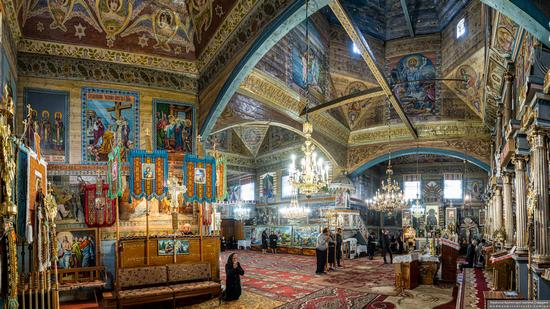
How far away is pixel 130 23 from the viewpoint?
906 centimetres

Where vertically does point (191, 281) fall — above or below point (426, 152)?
below

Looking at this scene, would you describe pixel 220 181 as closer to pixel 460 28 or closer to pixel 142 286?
pixel 142 286

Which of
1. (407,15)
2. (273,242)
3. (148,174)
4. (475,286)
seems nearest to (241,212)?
(273,242)

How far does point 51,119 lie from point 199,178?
343 centimetres

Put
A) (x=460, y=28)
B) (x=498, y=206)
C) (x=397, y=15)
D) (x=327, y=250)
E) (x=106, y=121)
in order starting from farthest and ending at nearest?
(x=397, y=15) → (x=460, y=28) → (x=327, y=250) → (x=498, y=206) → (x=106, y=121)

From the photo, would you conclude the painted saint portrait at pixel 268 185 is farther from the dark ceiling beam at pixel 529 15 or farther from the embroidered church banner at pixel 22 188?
the dark ceiling beam at pixel 529 15

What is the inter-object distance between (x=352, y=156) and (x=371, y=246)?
3.95 metres

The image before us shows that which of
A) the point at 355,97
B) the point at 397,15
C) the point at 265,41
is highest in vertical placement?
the point at 397,15

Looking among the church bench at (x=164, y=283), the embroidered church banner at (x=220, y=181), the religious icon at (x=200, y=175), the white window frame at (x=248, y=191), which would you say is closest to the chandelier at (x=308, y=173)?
the embroidered church banner at (x=220, y=181)

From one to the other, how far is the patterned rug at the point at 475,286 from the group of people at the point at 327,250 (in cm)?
391

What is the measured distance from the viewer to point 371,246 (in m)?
16.8

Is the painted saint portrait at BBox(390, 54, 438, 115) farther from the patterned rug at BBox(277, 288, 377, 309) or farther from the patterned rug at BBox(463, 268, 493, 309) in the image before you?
the patterned rug at BBox(277, 288, 377, 309)

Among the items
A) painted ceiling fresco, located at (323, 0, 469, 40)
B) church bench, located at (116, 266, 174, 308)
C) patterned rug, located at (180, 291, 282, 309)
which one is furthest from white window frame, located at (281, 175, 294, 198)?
church bench, located at (116, 266, 174, 308)

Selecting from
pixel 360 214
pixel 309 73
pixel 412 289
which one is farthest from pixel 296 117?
pixel 360 214
